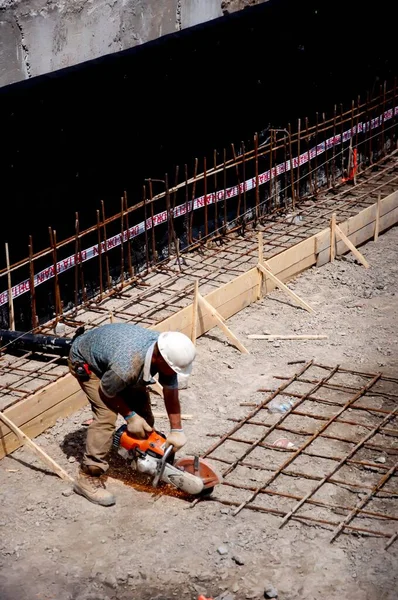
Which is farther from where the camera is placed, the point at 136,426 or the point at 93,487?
the point at 93,487

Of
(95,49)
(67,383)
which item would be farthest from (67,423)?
(95,49)

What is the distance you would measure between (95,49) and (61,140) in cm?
129

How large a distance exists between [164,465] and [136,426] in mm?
331

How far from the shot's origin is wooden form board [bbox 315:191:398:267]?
35.2ft

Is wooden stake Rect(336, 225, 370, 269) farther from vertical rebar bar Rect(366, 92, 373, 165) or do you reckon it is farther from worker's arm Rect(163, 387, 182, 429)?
worker's arm Rect(163, 387, 182, 429)

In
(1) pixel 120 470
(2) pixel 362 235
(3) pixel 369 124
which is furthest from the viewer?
(3) pixel 369 124

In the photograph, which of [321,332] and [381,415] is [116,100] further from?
[381,415]

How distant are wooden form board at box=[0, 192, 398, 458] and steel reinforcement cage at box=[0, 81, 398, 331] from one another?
1051 mm

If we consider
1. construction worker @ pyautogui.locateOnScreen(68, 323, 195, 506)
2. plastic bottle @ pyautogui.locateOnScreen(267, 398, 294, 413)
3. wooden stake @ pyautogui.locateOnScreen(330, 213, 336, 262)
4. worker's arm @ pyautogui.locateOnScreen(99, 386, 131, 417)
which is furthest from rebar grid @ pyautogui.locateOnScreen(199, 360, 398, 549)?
wooden stake @ pyautogui.locateOnScreen(330, 213, 336, 262)

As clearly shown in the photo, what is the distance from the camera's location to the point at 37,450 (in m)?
6.70


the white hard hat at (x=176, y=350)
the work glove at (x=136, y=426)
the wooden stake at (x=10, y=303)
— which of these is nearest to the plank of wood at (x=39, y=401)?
the wooden stake at (x=10, y=303)

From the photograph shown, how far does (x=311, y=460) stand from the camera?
271 inches

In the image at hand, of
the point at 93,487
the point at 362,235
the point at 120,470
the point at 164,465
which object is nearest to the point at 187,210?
the point at 362,235

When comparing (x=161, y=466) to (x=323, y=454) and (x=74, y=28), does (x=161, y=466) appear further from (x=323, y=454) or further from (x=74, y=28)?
(x=74, y=28)
